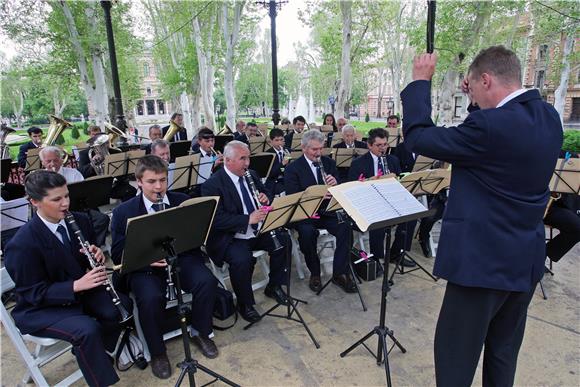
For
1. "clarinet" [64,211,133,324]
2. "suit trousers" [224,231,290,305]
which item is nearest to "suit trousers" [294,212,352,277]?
"suit trousers" [224,231,290,305]

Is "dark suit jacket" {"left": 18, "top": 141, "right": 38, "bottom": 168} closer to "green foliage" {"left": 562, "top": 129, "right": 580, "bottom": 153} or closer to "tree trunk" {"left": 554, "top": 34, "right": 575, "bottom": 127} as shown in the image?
"green foliage" {"left": 562, "top": 129, "right": 580, "bottom": 153}

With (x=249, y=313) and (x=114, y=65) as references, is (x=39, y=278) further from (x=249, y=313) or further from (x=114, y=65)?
(x=114, y=65)

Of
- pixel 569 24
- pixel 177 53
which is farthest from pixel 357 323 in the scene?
pixel 177 53

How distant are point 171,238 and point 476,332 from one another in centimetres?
199

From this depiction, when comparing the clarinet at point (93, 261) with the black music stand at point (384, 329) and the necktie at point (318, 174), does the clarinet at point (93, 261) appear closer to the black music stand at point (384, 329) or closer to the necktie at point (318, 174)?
the black music stand at point (384, 329)

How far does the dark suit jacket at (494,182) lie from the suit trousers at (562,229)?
10.1 ft

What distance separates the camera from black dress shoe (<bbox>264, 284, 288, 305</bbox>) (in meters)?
3.90

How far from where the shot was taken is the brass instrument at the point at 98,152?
635 cm

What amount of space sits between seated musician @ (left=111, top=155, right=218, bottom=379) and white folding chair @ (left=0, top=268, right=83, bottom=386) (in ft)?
1.98

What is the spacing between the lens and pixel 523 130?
1629 mm

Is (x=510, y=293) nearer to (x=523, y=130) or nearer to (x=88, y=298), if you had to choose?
(x=523, y=130)

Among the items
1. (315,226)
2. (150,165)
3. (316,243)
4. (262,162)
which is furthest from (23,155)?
(316,243)

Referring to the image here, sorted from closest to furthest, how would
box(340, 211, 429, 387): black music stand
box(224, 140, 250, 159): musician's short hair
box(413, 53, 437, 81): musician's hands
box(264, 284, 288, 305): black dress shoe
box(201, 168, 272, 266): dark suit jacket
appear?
box(413, 53, 437, 81): musician's hands, box(340, 211, 429, 387): black music stand, box(201, 168, 272, 266): dark suit jacket, box(264, 284, 288, 305): black dress shoe, box(224, 140, 250, 159): musician's short hair

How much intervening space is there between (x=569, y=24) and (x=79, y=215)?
1924 cm
